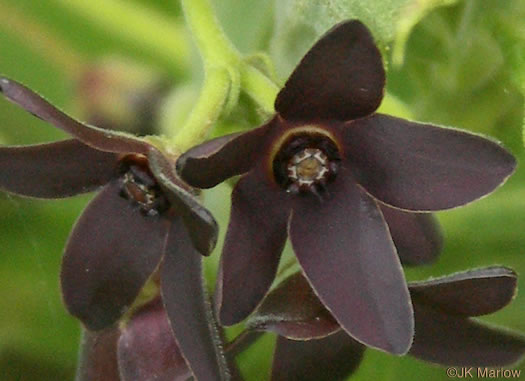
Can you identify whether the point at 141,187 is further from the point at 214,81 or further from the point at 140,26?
the point at 140,26

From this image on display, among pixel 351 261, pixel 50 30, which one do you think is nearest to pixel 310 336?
pixel 351 261

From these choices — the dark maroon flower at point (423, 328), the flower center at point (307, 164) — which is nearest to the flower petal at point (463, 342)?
the dark maroon flower at point (423, 328)

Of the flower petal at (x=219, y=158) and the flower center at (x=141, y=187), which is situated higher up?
the flower petal at (x=219, y=158)

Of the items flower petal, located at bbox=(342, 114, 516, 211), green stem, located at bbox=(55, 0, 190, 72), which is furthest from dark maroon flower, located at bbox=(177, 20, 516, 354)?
green stem, located at bbox=(55, 0, 190, 72)

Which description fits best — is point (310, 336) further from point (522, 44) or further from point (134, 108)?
point (134, 108)

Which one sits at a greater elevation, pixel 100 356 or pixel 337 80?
pixel 337 80

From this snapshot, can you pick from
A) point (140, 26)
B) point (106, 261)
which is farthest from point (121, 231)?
point (140, 26)

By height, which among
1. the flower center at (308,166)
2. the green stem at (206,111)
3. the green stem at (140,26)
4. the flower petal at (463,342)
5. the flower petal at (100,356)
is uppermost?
the green stem at (206,111)

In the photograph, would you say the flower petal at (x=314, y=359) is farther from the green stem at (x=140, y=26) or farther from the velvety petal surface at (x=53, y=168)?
the green stem at (x=140, y=26)
